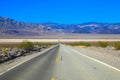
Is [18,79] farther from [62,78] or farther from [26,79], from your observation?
[62,78]

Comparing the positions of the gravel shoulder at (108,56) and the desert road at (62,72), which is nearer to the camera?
the desert road at (62,72)

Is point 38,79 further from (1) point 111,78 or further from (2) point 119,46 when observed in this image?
(2) point 119,46

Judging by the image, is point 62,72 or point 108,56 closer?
point 62,72

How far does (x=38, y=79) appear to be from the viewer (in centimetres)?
1220

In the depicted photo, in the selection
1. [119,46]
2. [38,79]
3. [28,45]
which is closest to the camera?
[38,79]

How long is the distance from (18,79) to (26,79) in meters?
0.36

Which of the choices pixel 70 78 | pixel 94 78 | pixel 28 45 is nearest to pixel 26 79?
pixel 70 78

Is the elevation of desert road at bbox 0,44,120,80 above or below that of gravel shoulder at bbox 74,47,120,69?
above

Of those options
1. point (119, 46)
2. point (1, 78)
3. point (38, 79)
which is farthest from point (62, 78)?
point (119, 46)

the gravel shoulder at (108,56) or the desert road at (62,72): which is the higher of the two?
the desert road at (62,72)

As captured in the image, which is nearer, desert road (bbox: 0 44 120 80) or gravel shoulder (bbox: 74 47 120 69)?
desert road (bbox: 0 44 120 80)

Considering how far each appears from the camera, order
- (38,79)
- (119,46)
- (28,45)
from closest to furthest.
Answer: (38,79), (119,46), (28,45)

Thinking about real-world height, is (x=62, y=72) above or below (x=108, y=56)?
above

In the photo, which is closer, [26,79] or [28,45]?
[26,79]
